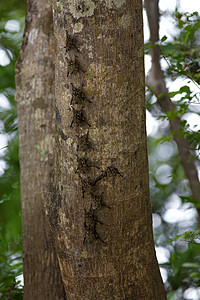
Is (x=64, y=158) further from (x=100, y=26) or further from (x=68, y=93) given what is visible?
(x=100, y=26)

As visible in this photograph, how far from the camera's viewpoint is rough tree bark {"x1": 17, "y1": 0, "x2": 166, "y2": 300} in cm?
96

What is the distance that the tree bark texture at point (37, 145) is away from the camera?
166 centimetres

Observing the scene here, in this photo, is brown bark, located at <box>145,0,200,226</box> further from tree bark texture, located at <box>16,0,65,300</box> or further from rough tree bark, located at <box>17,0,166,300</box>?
rough tree bark, located at <box>17,0,166,300</box>

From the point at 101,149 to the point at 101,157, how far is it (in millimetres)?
22

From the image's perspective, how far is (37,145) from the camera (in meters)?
1.71

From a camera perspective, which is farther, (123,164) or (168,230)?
(168,230)

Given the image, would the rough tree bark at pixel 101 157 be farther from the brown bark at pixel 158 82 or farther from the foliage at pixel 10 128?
the foliage at pixel 10 128

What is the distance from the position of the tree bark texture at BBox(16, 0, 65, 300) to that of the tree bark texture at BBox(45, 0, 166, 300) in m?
0.64

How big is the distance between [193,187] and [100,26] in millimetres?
1447

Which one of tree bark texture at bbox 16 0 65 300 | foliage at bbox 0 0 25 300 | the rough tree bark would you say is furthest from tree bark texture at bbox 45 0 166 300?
foliage at bbox 0 0 25 300

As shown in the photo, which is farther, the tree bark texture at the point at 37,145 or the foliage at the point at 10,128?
the foliage at the point at 10,128

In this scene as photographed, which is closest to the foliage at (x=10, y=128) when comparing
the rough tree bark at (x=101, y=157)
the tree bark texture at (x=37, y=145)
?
the tree bark texture at (x=37, y=145)

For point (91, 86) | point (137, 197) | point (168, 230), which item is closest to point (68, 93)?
point (91, 86)

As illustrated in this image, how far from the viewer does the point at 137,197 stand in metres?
1.02
